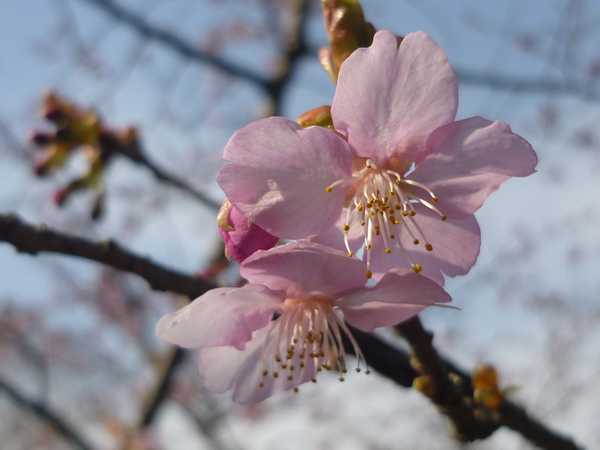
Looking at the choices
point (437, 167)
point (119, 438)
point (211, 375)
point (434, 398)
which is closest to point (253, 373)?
point (211, 375)

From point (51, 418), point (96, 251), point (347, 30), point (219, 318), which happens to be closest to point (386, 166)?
point (347, 30)

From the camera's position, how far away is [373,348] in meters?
0.93

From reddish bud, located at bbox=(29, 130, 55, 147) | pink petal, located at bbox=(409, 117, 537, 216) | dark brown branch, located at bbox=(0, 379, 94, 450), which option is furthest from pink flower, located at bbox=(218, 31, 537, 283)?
dark brown branch, located at bbox=(0, 379, 94, 450)

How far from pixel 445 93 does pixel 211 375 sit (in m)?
0.54

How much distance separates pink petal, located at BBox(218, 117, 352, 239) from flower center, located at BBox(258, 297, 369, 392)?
0.45 feet

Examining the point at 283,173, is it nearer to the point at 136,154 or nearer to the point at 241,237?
the point at 241,237

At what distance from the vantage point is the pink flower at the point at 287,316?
721mm

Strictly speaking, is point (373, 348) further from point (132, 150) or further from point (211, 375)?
point (132, 150)

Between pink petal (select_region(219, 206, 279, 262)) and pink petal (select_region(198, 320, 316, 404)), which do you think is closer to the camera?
pink petal (select_region(219, 206, 279, 262))

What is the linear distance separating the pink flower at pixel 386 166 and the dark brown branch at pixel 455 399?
0.08 meters

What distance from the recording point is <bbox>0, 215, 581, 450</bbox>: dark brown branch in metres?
0.79

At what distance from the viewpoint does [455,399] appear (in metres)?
0.82

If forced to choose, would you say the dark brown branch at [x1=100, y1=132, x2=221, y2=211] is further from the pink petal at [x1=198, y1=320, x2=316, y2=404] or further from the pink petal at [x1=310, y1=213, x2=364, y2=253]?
the pink petal at [x1=310, y1=213, x2=364, y2=253]

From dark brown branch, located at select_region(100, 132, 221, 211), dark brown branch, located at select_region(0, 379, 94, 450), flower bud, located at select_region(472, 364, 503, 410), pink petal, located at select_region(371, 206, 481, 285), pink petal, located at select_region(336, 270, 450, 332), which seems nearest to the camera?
pink petal, located at select_region(336, 270, 450, 332)
